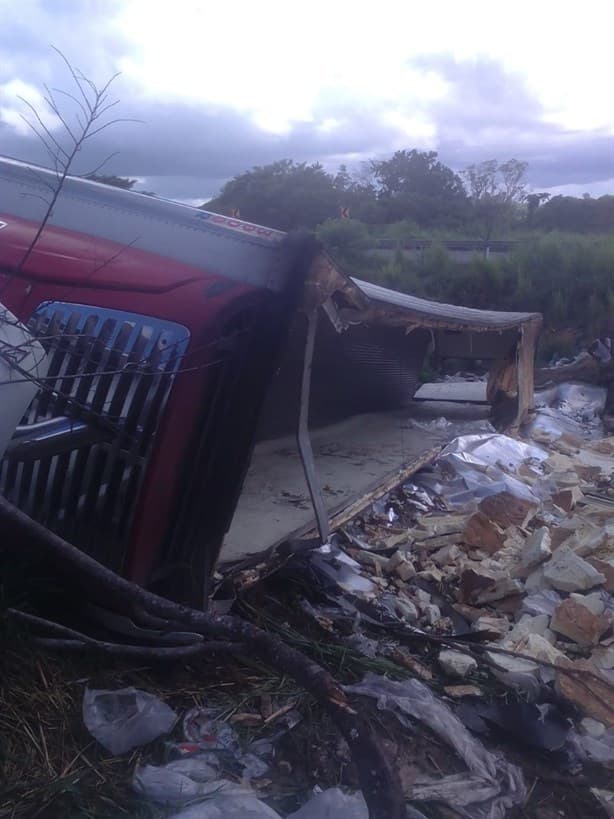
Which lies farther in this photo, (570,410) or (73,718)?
(570,410)

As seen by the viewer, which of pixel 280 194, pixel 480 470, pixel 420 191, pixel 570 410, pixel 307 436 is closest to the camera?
pixel 307 436

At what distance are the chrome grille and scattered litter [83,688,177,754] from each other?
611 mm

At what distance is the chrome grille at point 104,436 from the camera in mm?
4043

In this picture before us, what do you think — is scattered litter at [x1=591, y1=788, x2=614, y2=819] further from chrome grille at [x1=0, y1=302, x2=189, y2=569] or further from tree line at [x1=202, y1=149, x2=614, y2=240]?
tree line at [x1=202, y1=149, x2=614, y2=240]

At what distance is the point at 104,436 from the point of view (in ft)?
13.3

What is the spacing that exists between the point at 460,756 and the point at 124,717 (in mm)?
1391

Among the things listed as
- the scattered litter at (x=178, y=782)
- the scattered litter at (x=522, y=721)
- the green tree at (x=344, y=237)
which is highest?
the green tree at (x=344, y=237)

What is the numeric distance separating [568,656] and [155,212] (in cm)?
317

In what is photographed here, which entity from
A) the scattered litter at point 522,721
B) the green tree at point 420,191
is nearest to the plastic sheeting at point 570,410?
the scattered litter at point 522,721

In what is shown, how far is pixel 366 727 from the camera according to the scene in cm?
298

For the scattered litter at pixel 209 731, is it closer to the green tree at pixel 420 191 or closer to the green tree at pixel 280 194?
the green tree at pixel 280 194

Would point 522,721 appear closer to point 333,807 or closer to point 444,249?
point 333,807

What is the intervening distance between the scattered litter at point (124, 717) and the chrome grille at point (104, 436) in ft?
2.00

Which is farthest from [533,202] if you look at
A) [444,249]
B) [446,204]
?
[444,249]
